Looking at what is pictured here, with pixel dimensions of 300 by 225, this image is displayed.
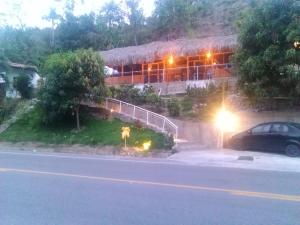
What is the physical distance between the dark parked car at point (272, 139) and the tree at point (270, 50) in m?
2.39

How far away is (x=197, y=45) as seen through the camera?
31.8 meters

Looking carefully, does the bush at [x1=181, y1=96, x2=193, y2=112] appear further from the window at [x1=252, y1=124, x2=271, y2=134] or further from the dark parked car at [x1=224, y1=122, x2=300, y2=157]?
the window at [x1=252, y1=124, x2=271, y2=134]

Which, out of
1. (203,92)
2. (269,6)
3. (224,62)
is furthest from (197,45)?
(269,6)

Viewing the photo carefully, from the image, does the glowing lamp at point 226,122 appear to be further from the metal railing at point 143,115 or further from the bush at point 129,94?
the bush at point 129,94

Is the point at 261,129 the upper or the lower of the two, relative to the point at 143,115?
lower

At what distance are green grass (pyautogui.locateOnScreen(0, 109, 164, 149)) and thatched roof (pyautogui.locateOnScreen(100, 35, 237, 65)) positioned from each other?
331 inches

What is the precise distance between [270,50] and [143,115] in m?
8.13

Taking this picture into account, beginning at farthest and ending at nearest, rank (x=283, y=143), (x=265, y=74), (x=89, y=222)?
(x=265, y=74)
(x=283, y=143)
(x=89, y=222)

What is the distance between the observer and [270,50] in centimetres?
2108

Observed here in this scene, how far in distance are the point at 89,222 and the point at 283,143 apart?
13665 millimetres

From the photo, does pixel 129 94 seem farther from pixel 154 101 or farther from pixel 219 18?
pixel 219 18

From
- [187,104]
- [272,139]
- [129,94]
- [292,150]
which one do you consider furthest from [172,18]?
[292,150]

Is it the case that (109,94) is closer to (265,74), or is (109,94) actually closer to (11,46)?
(265,74)

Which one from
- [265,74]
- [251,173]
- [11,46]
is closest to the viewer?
[251,173]
